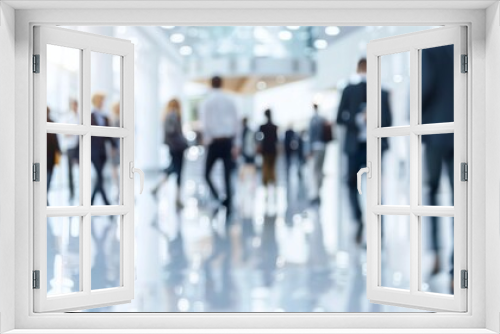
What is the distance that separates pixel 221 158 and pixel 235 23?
200 inches

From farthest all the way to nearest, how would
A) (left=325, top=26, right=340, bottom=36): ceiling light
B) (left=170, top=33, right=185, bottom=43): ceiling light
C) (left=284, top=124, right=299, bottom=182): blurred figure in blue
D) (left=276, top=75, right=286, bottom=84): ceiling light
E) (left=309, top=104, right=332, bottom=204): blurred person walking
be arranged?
1. (left=276, top=75, right=286, bottom=84): ceiling light
2. (left=170, top=33, right=185, bottom=43): ceiling light
3. (left=325, top=26, right=340, bottom=36): ceiling light
4. (left=284, top=124, right=299, bottom=182): blurred figure in blue
5. (left=309, top=104, right=332, bottom=204): blurred person walking

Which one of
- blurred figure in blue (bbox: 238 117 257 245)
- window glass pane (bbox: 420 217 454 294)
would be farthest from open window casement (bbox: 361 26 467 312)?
blurred figure in blue (bbox: 238 117 257 245)

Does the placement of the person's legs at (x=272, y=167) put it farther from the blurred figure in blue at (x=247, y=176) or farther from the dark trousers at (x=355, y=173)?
the dark trousers at (x=355, y=173)

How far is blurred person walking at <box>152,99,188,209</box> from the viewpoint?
7.54 meters

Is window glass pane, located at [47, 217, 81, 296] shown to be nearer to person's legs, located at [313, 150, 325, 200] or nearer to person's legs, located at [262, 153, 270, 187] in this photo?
person's legs, located at [262, 153, 270, 187]

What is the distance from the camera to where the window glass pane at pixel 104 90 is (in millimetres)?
5102

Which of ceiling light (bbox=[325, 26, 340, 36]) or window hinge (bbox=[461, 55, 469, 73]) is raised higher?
ceiling light (bbox=[325, 26, 340, 36])

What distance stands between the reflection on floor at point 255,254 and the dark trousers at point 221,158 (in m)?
0.26

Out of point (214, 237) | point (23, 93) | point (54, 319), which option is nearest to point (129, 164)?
point (23, 93)

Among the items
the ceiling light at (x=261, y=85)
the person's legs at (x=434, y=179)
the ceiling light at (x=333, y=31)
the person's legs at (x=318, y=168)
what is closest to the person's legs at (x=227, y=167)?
the person's legs at (x=318, y=168)

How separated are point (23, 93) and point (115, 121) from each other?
4.55 meters

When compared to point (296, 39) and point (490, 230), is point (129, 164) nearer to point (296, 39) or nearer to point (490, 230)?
point (490, 230)

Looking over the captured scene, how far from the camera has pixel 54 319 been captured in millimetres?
2512

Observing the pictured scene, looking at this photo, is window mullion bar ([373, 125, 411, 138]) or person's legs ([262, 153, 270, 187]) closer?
window mullion bar ([373, 125, 411, 138])
